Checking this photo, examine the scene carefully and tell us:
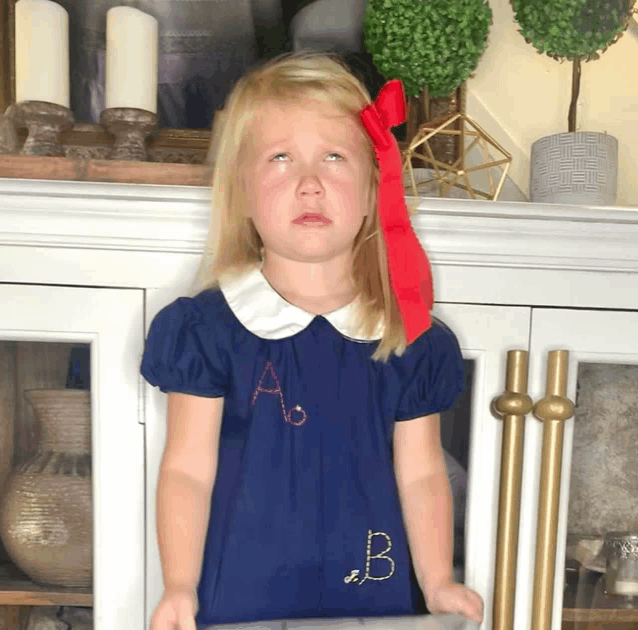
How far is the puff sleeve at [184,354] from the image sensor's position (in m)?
0.70

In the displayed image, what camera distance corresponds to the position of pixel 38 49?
829 millimetres

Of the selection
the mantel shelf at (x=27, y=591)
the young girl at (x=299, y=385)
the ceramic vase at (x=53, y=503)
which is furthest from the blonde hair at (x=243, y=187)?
the mantel shelf at (x=27, y=591)

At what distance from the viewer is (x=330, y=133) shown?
710 millimetres

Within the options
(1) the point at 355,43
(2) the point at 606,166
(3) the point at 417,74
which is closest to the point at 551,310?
(2) the point at 606,166

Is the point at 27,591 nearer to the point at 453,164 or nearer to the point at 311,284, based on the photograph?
the point at 311,284

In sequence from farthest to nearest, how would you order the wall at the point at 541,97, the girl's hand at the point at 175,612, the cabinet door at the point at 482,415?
the wall at the point at 541,97, the cabinet door at the point at 482,415, the girl's hand at the point at 175,612

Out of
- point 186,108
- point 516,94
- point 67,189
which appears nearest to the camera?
point 67,189

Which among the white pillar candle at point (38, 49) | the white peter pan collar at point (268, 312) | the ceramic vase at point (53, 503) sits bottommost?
the ceramic vase at point (53, 503)

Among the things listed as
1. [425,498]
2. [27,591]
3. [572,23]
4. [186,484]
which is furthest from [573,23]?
[27,591]

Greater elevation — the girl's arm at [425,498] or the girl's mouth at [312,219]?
the girl's mouth at [312,219]

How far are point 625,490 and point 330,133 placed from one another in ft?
1.83

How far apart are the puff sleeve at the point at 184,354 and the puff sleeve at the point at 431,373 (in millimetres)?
202

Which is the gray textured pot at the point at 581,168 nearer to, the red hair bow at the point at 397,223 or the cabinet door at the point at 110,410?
the red hair bow at the point at 397,223

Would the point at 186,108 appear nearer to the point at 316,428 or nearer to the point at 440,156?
the point at 440,156
